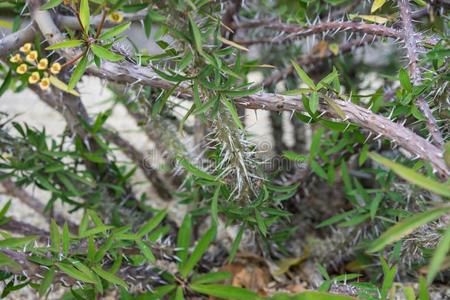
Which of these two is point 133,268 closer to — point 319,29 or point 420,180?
point 319,29

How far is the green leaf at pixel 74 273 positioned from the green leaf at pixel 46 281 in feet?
0.06

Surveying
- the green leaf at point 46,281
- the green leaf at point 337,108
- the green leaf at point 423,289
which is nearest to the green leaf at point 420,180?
the green leaf at point 423,289

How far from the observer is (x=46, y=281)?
85 cm

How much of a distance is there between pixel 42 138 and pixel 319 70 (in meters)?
0.86

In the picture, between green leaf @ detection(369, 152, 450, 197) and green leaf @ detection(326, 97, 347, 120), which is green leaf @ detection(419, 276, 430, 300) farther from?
green leaf @ detection(326, 97, 347, 120)

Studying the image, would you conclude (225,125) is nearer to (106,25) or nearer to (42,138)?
(106,25)

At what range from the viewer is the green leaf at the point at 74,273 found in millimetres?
845

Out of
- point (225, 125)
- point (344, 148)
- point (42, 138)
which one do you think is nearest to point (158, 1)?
point (225, 125)

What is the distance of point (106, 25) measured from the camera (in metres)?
1.16

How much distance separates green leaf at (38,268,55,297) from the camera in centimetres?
83

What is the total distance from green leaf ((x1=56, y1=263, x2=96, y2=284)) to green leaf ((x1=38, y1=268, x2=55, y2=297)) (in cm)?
2

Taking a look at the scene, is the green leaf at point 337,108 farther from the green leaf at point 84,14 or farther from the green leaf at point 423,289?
the green leaf at point 84,14

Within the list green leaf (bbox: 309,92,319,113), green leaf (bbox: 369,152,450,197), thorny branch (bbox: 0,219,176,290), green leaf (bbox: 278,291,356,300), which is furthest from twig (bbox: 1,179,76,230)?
green leaf (bbox: 369,152,450,197)

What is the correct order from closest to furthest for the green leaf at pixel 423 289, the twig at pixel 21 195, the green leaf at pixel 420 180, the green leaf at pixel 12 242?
the green leaf at pixel 420 180 < the green leaf at pixel 423 289 < the green leaf at pixel 12 242 < the twig at pixel 21 195
